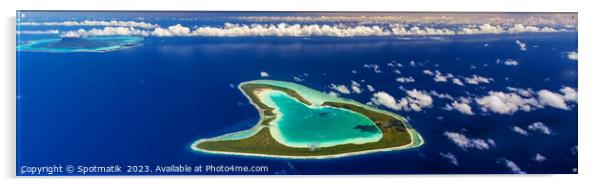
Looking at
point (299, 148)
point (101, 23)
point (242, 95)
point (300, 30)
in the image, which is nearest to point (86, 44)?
point (101, 23)

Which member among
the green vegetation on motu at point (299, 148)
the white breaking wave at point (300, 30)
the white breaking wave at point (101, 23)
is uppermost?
the white breaking wave at point (101, 23)

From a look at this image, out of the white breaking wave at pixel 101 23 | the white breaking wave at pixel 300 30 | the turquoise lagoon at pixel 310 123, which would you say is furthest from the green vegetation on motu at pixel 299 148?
the white breaking wave at pixel 101 23

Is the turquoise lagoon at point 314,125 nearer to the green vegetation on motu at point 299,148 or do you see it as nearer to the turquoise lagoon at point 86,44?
the green vegetation on motu at point 299,148

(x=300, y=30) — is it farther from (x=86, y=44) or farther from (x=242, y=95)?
(x=86, y=44)

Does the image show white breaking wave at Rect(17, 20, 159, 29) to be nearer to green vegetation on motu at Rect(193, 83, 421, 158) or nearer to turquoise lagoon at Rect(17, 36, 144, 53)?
turquoise lagoon at Rect(17, 36, 144, 53)

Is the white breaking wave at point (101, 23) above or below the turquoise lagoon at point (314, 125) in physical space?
above
